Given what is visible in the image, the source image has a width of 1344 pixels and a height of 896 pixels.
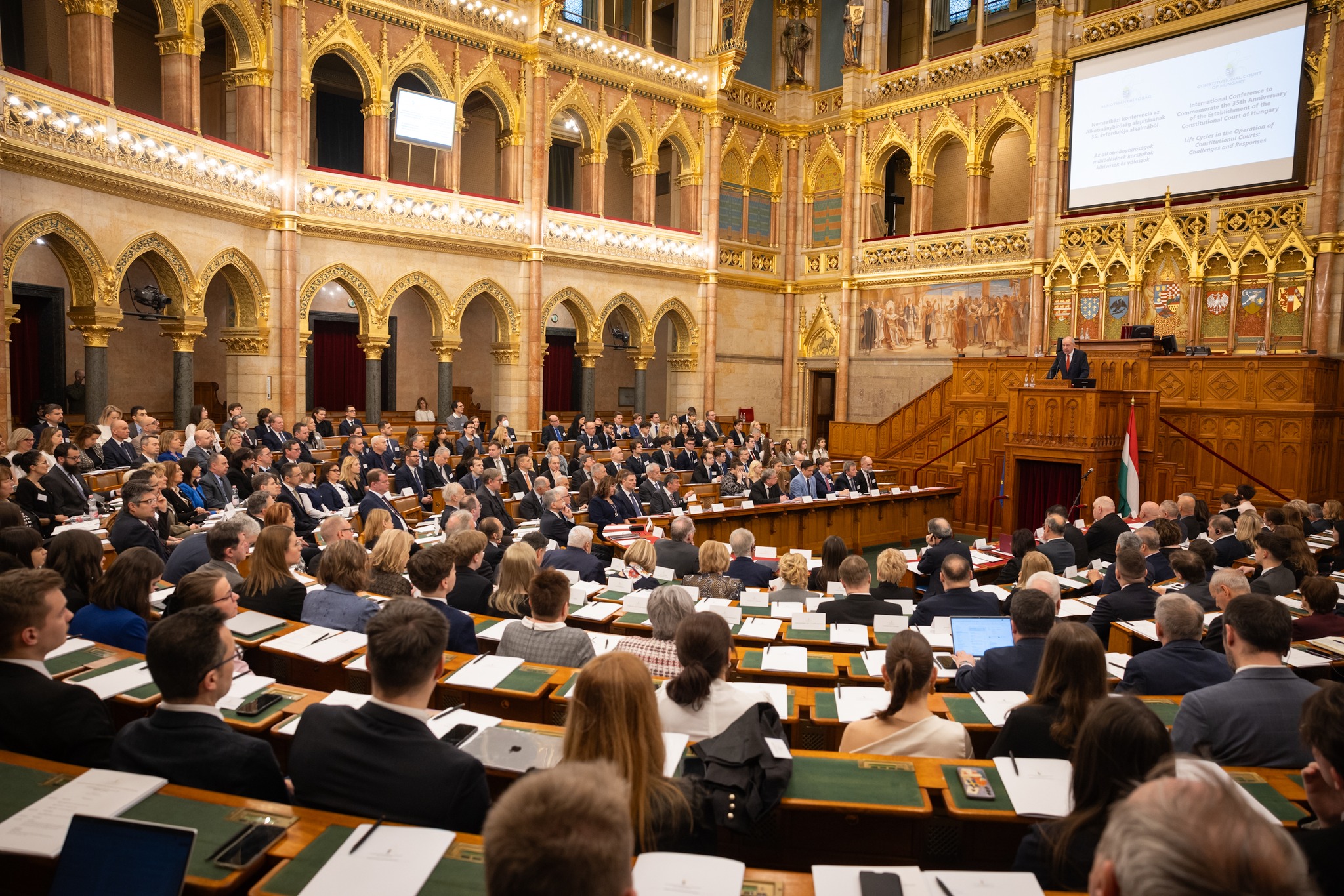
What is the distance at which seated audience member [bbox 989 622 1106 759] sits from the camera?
310cm

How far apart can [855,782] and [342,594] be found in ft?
10.1

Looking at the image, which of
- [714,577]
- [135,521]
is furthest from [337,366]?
[714,577]

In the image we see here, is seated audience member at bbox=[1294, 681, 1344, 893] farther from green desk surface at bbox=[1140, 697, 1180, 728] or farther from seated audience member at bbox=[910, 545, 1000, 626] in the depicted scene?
seated audience member at bbox=[910, 545, 1000, 626]

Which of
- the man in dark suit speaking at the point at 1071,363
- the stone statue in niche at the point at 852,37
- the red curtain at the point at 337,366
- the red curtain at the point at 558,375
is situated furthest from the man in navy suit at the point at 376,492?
the stone statue in niche at the point at 852,37

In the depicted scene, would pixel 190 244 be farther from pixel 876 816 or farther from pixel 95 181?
pixel 876 816

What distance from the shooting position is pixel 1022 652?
4160 millimetres

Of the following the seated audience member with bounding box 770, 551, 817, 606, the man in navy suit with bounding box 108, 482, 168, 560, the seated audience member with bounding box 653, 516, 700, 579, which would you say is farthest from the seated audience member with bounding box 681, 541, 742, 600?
the man in navy suit with bounding box 108, 482, 168, 560

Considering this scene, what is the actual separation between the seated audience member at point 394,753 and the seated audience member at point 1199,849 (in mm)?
1804

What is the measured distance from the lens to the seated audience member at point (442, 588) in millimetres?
4613

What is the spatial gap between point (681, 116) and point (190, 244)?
11.3 m

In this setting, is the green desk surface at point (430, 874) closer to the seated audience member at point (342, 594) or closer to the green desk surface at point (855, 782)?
the green desk surface at point (855, 782)

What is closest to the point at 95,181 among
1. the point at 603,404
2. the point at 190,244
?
the point at 190,244

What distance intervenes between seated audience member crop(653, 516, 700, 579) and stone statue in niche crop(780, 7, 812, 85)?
56.0 feet

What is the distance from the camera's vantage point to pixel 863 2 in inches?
800
